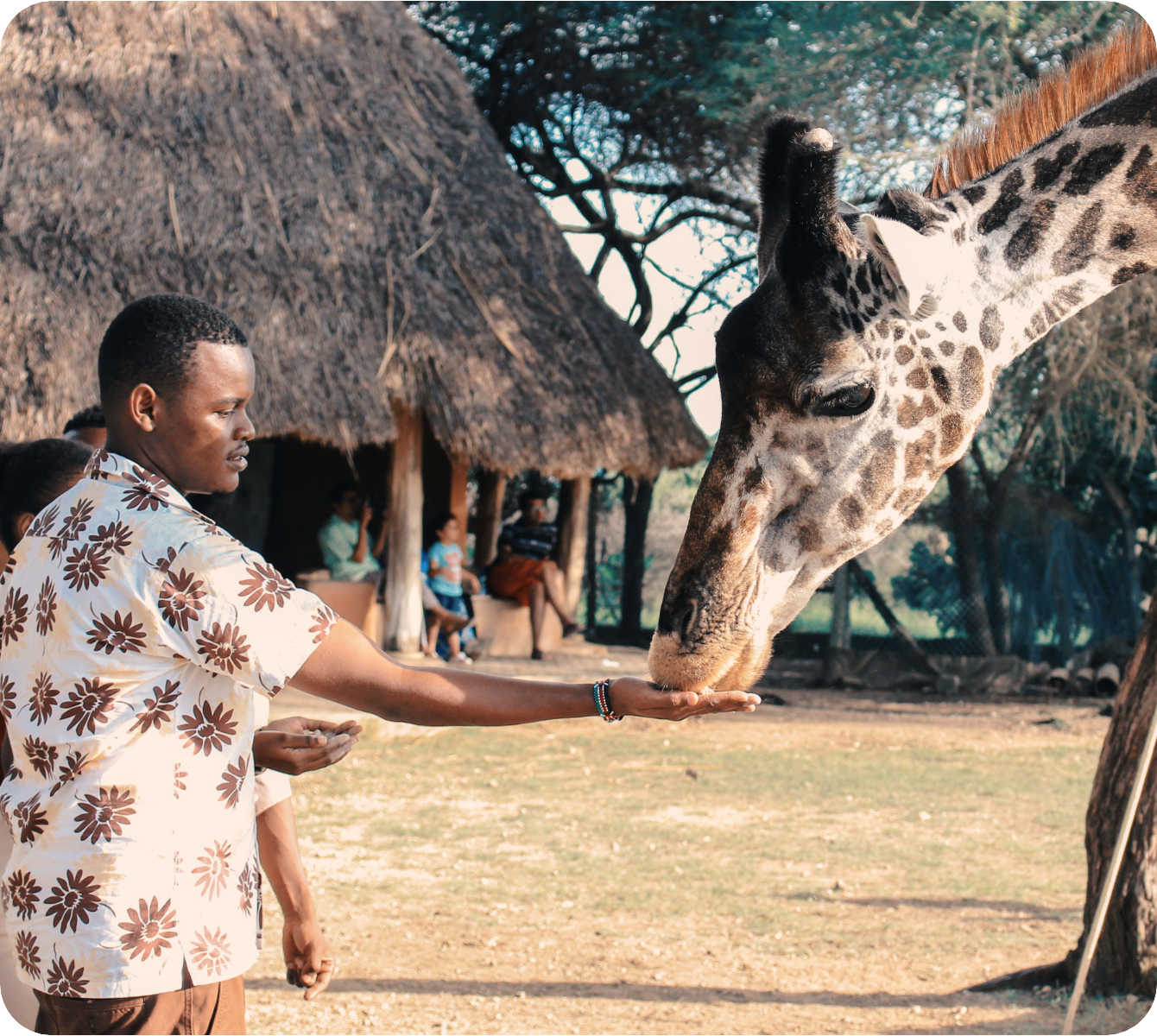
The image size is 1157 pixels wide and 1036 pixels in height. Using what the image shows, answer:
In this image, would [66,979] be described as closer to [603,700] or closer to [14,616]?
[14,616]

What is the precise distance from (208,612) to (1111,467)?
42.2 ft

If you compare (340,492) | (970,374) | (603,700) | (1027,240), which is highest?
(1027,240)

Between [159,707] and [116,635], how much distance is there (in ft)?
0.41

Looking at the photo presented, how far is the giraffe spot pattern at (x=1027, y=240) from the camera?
7.80 ft

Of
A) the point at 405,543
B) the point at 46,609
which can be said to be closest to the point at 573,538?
the point at 405,543

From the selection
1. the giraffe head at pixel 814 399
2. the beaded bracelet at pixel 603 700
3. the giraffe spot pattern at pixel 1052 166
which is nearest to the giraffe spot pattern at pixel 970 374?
the giraffe head at pixel 814 399

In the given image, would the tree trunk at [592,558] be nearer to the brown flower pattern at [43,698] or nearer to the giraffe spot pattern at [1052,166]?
the giraffe spot pattern at [1052,166]

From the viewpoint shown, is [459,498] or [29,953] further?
[459,498]

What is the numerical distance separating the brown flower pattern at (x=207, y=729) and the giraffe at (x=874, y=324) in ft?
2.52

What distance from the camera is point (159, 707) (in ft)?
5.55

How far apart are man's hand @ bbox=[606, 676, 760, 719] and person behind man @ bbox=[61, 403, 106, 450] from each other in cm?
206

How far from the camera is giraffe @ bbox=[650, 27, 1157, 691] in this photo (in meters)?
2.18

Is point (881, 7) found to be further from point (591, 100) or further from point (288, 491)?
point (288, 491)

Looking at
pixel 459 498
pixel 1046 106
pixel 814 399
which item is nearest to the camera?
pixel 814 399
